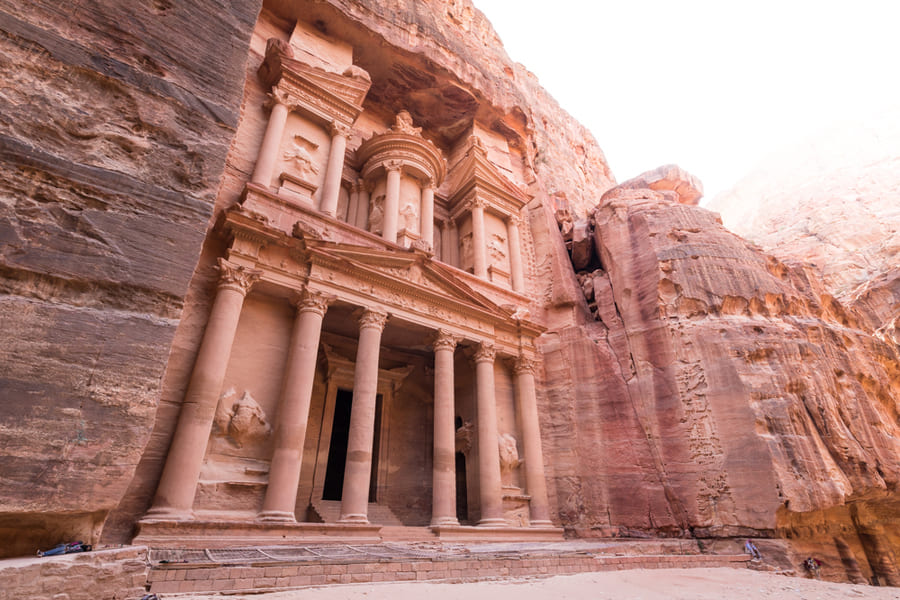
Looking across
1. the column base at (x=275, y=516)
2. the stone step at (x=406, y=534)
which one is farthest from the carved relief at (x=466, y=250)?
the column base at (x=275, y=516)

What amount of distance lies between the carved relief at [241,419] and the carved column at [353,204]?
342 inches

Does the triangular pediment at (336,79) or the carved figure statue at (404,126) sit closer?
the triangular pediment at (336,79)

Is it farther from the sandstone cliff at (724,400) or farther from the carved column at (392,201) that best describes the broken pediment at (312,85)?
the sandstone cliff at (724,400)

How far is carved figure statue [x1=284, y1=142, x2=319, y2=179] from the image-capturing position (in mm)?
14297

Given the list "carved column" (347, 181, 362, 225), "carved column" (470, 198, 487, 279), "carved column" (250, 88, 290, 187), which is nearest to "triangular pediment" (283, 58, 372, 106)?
"carved column" (250, 88, 290, 187)

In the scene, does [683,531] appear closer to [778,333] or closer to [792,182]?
[778,333]

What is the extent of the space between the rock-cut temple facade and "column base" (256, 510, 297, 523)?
0.18 ft

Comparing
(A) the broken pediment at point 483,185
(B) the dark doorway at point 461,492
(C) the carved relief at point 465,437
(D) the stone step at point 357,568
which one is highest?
(A) the broken pediment at point 483,185

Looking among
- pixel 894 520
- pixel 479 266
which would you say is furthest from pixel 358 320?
pixel 894 520

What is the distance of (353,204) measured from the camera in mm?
17719

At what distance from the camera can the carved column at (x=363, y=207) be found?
57.1 feet

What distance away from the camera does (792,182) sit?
1994 inches

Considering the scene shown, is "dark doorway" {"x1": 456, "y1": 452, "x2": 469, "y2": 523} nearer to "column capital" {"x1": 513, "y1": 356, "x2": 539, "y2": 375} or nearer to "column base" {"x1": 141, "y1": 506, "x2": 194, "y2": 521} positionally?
"column capital" {"x1": 513, "y1": 356, "x2": 539, "y2": 375}

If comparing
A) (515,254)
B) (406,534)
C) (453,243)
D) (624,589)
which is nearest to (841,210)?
(515,254)
